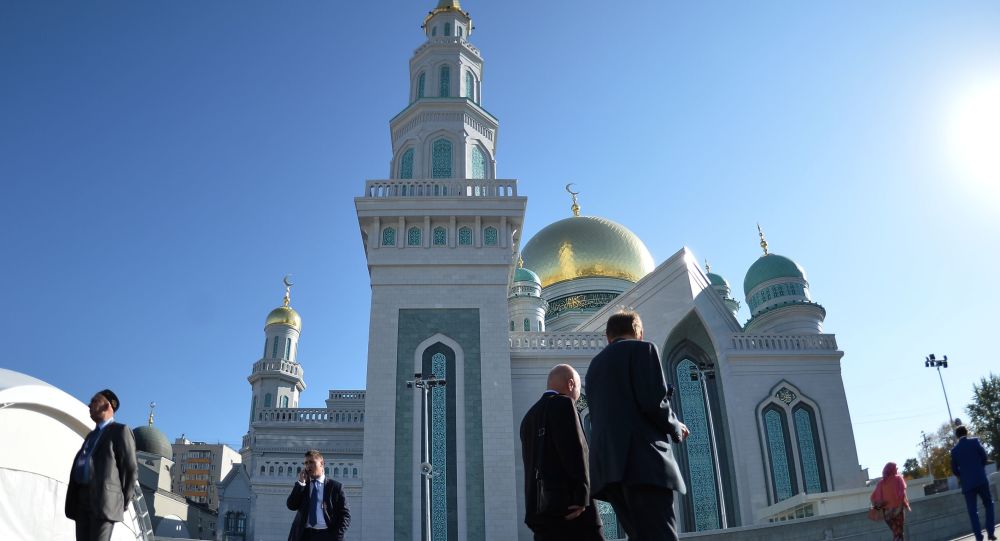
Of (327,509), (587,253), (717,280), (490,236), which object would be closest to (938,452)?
(717,280)

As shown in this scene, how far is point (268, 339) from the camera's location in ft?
102

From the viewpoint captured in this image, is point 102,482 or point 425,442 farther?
point 425,442

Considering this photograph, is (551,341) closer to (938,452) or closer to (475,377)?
(475,377)

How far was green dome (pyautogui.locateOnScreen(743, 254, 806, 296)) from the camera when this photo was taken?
25984mm

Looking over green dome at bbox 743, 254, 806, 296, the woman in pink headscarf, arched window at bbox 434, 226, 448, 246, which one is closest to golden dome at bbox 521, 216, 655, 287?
green dome at bbox 743, 254, 806, 296

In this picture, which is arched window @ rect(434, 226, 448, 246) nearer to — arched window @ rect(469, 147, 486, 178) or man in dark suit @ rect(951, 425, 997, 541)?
arched window @ rect(469, 147, 486, 178)

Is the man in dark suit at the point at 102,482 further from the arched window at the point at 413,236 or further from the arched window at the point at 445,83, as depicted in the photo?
the arched window at the point at 445,83

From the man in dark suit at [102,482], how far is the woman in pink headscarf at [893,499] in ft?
24.0

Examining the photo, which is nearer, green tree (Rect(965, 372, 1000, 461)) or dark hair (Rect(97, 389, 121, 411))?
dark hair (Rect(97, 389, 121, 411))

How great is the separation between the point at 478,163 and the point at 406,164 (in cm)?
201

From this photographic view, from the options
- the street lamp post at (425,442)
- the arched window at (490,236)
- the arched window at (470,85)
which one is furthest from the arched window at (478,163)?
the street lamp post at (425,442)

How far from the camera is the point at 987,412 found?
1371 inches

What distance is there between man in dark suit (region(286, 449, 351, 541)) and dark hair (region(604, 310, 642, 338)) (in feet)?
10.0

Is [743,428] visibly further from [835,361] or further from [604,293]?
[604,293]
